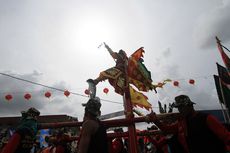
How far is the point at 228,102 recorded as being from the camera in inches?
365

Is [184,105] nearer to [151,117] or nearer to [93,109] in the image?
[151,117]

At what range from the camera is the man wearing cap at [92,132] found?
254 cm

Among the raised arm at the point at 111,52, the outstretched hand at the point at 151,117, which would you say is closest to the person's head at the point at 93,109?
the outstretched hand at the point at 151,117

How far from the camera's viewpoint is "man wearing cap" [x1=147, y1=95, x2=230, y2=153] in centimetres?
282

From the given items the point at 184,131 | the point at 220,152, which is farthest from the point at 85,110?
the point at 220,152

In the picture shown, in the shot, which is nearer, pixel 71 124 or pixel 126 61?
pixel 71 124

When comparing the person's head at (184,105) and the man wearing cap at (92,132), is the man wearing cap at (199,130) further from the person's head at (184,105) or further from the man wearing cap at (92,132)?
the man wearing cap at (92,132)

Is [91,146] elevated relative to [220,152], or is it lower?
elevated

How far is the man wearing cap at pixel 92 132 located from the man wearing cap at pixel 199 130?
72 cm

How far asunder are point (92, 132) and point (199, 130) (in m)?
1.42

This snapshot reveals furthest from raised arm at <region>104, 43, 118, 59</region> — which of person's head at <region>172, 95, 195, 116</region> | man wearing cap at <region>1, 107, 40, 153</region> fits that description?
man wearing cap at <region>1, 107, 40, 153</region>

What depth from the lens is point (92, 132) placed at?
265 centimetres

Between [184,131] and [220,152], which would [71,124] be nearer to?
[184,131]

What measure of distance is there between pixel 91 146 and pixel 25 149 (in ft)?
3.95
